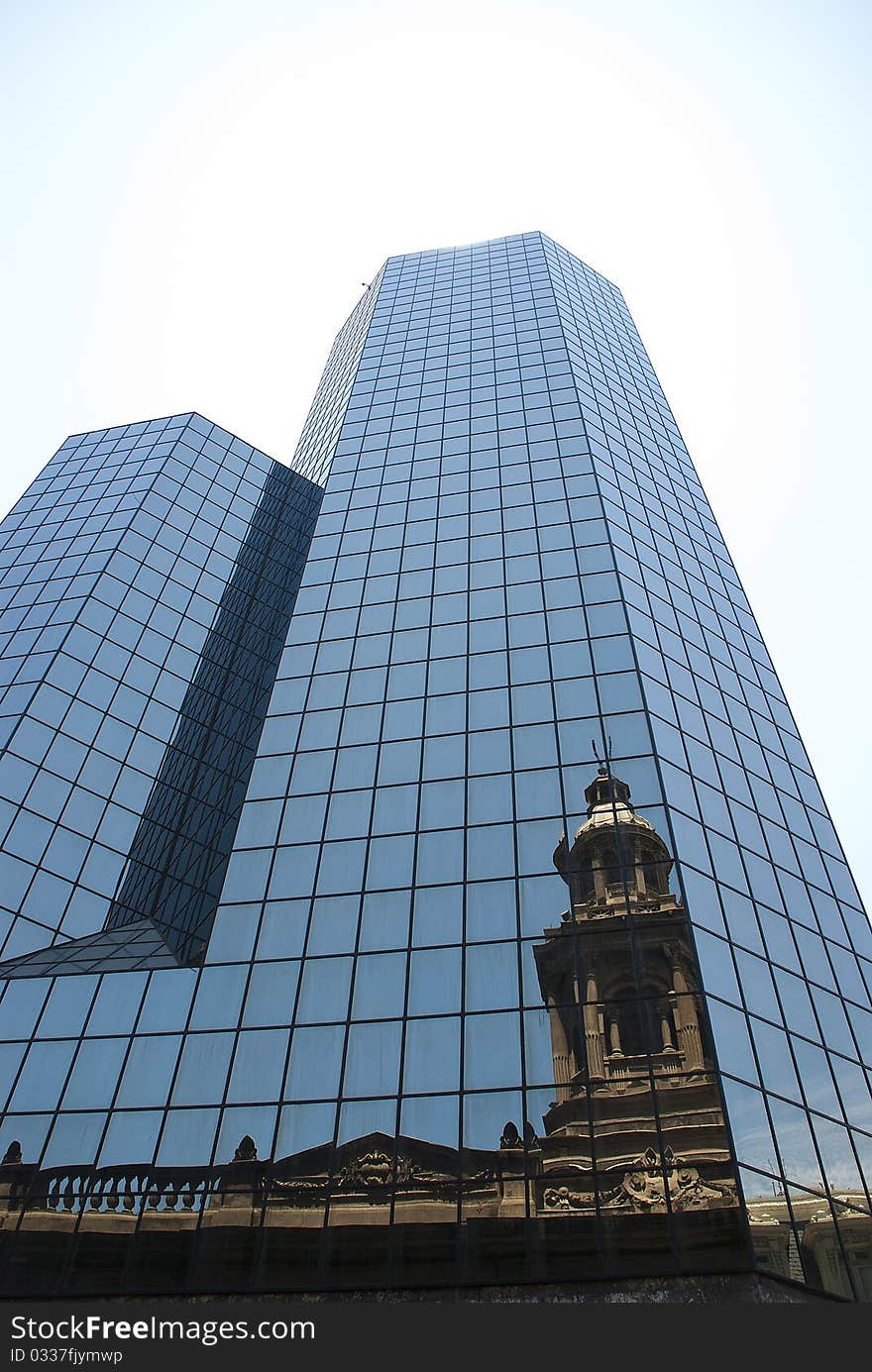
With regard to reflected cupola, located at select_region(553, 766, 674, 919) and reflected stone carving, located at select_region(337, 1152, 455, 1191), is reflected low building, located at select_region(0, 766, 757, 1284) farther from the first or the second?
reflected cupola, located at select_region(553, 766, 674, 919)

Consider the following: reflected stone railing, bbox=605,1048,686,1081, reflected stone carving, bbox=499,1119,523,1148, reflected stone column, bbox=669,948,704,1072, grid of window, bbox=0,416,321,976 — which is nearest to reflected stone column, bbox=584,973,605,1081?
reflected stone railing, bbox=605,1048,686,1081

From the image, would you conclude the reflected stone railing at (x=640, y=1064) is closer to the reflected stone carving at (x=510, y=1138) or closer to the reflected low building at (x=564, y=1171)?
the reflected low building at (x=564, y=1171)

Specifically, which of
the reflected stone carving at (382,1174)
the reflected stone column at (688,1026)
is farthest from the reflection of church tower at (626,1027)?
the reflected stone carving at (382,1174)

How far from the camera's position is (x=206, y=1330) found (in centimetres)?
2355

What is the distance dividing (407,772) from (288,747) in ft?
17.8

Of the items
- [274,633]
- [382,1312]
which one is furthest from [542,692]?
[274,633]

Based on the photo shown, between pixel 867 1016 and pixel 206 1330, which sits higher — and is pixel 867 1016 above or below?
above

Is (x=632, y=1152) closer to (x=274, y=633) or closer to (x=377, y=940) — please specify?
(x=377, y=940)

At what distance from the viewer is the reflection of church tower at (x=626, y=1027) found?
26.4 m

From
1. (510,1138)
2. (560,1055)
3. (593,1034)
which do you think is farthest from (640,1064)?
(510,1138)

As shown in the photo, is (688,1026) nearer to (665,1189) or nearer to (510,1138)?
(665,1189)

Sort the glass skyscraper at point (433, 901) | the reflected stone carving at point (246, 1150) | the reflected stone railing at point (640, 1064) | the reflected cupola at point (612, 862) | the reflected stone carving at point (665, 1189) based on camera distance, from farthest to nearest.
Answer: the reflected cupola at point (612, 862)
the reflected stone carving at point (246, 1150)
the reflected stone railing at point (640, 1064)
the glass skyscraper at point (433, 901)
the reflected stone carving at point (665, 1189)

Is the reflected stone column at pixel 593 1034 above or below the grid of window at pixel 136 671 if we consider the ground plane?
below

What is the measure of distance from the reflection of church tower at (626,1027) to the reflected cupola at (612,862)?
0.13 feet
